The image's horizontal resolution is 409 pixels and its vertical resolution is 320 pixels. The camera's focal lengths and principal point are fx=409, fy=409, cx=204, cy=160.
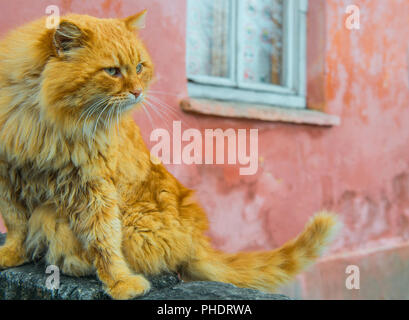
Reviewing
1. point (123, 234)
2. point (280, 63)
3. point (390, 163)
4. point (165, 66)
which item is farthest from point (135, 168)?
point (390, 163)

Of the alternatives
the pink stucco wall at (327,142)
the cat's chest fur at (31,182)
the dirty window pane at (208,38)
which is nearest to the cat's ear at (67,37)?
the cat's chest fur at (31,182)

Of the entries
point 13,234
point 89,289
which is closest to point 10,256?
point 13,234

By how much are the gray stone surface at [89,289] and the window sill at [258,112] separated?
141 centimetres

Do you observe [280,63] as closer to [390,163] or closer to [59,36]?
[390,163]

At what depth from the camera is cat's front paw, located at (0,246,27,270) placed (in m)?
1.34

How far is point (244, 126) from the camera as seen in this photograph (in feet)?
9.46

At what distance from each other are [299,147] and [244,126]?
1.91ft

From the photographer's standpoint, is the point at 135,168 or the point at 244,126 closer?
the point at 135,168

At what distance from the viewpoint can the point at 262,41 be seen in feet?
11.1

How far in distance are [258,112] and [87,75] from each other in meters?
1.93

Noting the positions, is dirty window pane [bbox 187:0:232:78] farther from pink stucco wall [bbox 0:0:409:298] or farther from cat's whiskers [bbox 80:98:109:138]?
cat's whiskers [bbox 80:98:109:138]

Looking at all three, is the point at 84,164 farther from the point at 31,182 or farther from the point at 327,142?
the point at 327,142

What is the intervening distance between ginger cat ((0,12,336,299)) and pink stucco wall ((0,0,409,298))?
3.37 feet

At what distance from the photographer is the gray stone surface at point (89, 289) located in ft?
4.04
